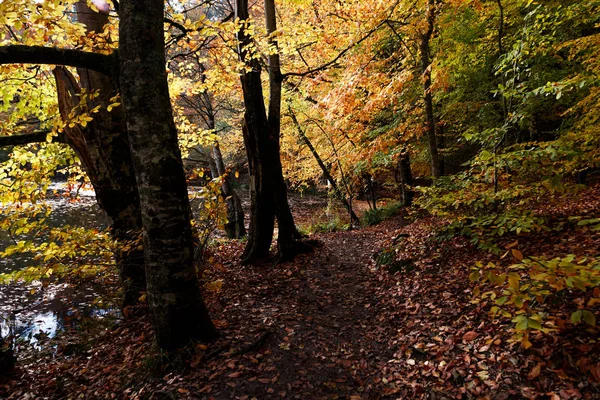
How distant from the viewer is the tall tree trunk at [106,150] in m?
5.34

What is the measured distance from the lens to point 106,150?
213 inches

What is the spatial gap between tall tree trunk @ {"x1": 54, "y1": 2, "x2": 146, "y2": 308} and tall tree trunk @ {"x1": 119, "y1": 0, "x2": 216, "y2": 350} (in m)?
1.96

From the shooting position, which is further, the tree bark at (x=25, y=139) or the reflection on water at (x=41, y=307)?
the reflection on water at (x=41, y=307)

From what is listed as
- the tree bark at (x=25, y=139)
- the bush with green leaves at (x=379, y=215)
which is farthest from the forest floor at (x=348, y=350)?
the bush with green leaves at (x=379, y=215)

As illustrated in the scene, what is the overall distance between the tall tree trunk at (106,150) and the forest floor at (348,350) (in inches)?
62.5

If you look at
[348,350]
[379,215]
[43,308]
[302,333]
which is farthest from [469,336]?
[379,215]

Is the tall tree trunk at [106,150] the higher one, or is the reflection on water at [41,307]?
the tall tree trunk at [106,150]

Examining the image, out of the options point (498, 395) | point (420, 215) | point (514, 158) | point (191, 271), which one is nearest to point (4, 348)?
point (191, 271)

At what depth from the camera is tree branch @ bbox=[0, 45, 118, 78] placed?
9.95ft

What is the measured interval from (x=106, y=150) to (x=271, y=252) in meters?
4.60

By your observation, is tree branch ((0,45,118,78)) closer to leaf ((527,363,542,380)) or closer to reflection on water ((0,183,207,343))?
reflection on water ((0,183,207,343))

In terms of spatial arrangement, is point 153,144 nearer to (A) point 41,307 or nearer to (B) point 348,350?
(B) point 348,350

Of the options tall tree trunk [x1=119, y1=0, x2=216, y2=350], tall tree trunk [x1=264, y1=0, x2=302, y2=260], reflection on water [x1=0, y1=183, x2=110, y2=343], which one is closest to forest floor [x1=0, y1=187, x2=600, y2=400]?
tall tree trunk [x1=119, y1=0, x2=216, y2=350]

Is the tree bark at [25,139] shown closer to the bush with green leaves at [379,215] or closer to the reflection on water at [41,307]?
the reflection on water at [41,307]
